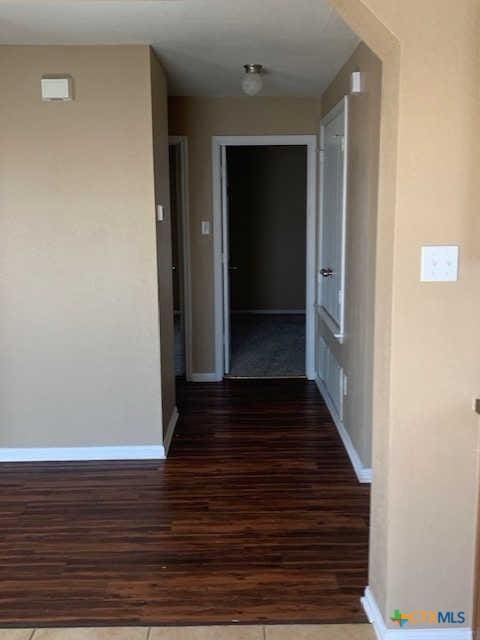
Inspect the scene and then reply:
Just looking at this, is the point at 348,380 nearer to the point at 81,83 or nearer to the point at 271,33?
the point at 271,33

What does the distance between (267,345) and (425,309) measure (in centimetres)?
486

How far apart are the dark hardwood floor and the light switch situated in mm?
1286

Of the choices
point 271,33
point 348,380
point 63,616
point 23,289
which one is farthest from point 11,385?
point 271,33

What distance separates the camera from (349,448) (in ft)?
12.8

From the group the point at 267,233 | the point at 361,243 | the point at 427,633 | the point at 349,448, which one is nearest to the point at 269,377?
the point at 349,448

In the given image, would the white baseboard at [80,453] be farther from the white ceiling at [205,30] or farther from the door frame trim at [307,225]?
the white ceiling at [205,30]

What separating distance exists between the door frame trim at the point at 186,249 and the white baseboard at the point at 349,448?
1257 millimetres

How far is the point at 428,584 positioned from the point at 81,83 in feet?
9.98

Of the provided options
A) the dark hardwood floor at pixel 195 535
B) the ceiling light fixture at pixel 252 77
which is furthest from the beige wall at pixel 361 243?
the ceiling light fixture at pixel 252 77

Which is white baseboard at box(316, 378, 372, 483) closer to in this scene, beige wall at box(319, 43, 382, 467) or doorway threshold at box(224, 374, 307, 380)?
beige wall at box(319, 43, 382, 467)

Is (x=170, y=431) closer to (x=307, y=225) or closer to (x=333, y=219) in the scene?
(x=333, y=219)

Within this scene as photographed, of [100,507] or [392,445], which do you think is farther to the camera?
[100,507]

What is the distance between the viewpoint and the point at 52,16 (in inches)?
120

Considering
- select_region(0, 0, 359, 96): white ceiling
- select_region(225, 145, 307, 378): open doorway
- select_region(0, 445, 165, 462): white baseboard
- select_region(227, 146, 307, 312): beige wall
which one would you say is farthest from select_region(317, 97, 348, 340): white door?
select_region(227, 146, 307, 312): beige wall
